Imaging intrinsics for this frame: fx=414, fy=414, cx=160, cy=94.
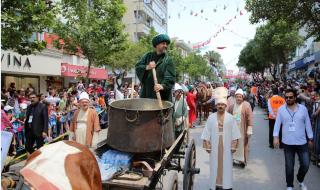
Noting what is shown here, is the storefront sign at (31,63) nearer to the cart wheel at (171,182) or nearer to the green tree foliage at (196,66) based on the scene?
the cart wheel at (171,182)

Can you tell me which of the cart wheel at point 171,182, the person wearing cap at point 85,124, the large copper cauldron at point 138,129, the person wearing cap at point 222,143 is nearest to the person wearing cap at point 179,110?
the person wearing cap at point 222,143

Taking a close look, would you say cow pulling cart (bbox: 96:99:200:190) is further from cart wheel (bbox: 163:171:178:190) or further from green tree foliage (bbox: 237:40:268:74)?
green tree foliage (bbox: 237:40:268:74)

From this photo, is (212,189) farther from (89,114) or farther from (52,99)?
(52,99)

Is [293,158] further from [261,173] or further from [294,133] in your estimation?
[261,173]

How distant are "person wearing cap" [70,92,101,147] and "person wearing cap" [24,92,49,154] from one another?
255 cm

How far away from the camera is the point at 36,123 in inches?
379

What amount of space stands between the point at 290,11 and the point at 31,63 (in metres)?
15.3

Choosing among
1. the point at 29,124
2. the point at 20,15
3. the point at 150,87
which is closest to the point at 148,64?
the point at 150,87

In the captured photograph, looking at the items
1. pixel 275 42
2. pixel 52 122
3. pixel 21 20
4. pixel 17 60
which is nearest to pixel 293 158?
pixel 21 20

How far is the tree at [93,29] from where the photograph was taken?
21.7 m

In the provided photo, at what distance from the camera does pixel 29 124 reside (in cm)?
973

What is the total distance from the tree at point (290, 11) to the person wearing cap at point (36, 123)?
8.60 metres

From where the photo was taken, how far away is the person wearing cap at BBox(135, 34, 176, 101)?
591 cm

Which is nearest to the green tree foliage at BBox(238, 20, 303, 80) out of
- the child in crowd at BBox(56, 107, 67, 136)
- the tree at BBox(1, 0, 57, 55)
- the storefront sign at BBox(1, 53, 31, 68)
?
the storefront sign at BBox(1, 53, 31, 68)
